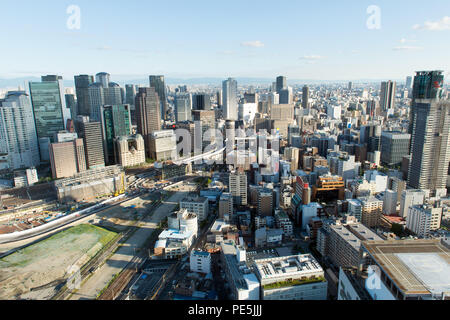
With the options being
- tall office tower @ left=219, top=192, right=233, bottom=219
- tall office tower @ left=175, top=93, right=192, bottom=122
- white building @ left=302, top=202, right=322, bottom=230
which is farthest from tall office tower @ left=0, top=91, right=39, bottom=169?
white building @ left=302, top=202, right=322, bottom=230

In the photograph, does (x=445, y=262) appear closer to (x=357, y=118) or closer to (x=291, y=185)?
(x=291, y=185)

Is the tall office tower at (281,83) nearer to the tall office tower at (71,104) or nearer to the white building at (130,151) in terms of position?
the tall office tower at (71,104)

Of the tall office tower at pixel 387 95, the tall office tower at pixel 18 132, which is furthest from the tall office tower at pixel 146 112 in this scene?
the tall office tower at pixel 387 95

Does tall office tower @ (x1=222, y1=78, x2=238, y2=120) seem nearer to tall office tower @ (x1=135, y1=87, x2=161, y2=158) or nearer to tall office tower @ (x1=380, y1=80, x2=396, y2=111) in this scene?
tall office tower @ (x1=135, y1=87, x2=161, y2=158)

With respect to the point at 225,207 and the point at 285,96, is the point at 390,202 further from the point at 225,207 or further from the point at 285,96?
the point at 285,96

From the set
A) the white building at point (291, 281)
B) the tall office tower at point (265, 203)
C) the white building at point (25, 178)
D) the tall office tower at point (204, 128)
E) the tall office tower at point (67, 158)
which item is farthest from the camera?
the tall office tower at point (204, 128)

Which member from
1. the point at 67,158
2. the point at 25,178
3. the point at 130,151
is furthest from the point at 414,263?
the point at 130,151
